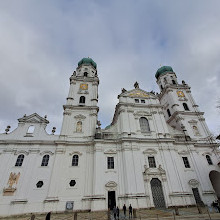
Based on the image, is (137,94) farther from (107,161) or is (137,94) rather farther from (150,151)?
(107,161)

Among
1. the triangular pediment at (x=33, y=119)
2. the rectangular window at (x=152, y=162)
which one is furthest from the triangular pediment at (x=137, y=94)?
the triangular pediment at (x=33, y=119)

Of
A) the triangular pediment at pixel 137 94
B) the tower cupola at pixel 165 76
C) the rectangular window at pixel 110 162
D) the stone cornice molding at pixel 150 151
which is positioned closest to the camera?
the rectangular window at pixel 110 162

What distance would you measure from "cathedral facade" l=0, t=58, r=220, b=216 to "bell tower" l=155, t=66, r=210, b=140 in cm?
19

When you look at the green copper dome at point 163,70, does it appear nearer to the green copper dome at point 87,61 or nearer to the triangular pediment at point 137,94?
the triangular pediment at point 137,94

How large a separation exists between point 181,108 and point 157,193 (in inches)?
609

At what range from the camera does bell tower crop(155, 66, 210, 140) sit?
76.3 feet

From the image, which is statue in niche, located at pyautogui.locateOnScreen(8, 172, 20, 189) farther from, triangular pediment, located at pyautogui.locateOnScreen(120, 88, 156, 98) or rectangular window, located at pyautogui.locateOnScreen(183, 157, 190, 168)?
rectangular window, located at pyautogui.locateOnScreen(183, 157, 190, 168)

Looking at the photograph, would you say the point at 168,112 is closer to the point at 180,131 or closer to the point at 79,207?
the point at 180,131

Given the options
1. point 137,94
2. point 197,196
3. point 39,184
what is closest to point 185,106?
point 137,94

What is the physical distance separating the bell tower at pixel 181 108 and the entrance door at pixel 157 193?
9.77 m

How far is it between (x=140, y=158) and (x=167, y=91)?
15.9m

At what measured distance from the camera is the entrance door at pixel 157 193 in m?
16.1

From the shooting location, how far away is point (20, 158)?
17422mm

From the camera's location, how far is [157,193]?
54.7 ft
